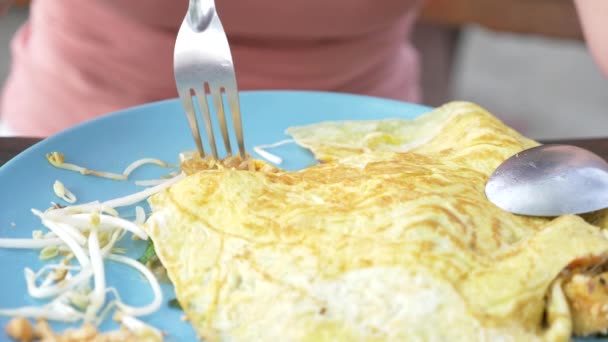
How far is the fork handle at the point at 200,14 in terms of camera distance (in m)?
1.88

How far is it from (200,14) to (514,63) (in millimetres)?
6665

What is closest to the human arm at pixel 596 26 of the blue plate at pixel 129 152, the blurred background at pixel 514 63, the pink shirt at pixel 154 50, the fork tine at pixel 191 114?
the blue plate at pixel 129 152

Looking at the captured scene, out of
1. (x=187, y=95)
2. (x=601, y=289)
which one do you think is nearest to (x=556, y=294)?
(x=601, y=289)

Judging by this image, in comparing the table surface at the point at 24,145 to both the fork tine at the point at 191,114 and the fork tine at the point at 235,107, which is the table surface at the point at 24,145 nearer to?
the fork tine at the point at 191,114

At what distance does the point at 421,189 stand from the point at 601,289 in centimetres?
46

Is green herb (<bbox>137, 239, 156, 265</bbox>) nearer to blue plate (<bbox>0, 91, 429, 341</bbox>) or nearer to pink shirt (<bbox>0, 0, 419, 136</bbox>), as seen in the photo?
blue plate (<bbox>0, 91, 429, 341</bbox>)

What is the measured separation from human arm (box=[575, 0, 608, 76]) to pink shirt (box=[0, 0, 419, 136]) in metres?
0.83

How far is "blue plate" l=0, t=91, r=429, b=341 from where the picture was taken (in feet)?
5.16

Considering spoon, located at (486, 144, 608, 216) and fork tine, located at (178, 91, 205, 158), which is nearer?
spoon, located at (486, 144, 608, 216)

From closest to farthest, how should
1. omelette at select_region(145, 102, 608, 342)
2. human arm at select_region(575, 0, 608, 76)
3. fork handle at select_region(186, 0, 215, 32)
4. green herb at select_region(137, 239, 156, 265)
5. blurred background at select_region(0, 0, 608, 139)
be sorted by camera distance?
omelette at select_region(145, 102, 608, 342) → green herb at select_region(137, 239, 156, 265) → fork handle at select_region(186, 0, 215, 32) → human arm at select_region(575, 0, 608, 76) → blurred background at select_region(0, 0, 608, 139)

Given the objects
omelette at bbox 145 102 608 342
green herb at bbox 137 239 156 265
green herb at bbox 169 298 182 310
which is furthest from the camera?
green herb at bbox 137 239 156 265

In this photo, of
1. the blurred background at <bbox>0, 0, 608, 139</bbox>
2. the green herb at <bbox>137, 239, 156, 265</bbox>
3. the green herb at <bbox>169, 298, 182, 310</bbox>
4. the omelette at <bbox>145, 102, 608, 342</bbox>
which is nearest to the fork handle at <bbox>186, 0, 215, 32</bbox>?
the omelette at <bbox>145, 102, 608, 342</bbox>

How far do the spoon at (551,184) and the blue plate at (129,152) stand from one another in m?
0.63

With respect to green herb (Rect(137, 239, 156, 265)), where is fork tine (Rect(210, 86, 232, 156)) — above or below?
above
